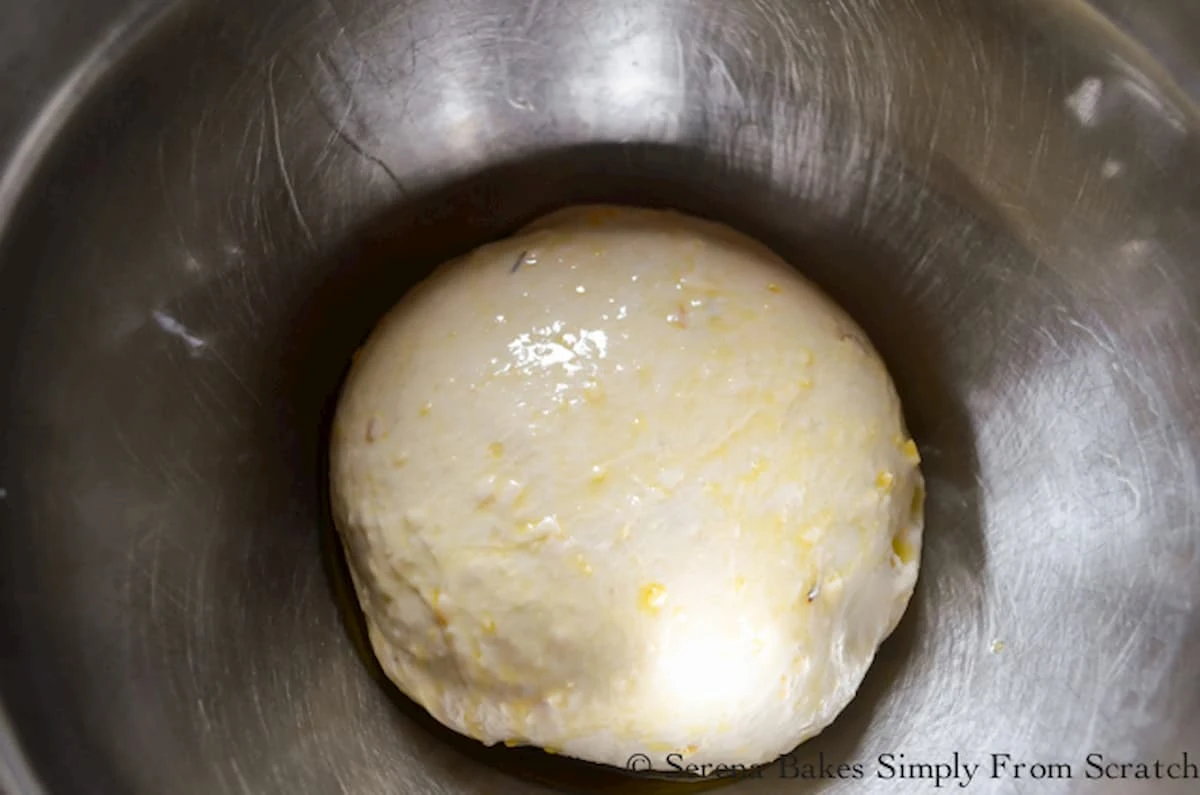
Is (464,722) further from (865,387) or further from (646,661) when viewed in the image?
(865,387)

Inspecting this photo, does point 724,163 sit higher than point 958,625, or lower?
higher

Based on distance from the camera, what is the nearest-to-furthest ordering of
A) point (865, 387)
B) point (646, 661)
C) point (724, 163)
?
1. point (646, 661)
2. point (865, 387)
3. point (724, 163)

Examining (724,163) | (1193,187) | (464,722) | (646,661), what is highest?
(1193,187)

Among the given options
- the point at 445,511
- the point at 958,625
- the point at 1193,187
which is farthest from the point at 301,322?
the point at 1193,187
